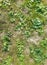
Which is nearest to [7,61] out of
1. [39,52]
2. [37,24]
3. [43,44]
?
[39,52]

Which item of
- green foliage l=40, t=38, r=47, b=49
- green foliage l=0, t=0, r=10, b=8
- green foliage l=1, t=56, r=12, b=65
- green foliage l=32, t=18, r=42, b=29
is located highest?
green foliage l=0, t=0, r=10, b=8

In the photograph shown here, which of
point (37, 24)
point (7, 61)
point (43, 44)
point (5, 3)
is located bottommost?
point (7, 61)

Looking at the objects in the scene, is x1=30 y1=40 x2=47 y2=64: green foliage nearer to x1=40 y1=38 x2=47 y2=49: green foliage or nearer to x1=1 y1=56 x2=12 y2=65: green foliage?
x1=40 y1=38 x2=47 y2=49: green foliage

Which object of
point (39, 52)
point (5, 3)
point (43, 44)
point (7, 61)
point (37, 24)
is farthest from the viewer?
point (5, 3)

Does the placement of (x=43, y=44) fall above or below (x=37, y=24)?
below

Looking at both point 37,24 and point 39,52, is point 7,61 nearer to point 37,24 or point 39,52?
point 39,52

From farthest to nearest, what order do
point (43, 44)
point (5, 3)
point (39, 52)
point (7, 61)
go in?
point (5, 3) → point (43, 44) → point (39, 52) → point (7, 61)

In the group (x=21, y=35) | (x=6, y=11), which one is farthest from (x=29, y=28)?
(x=6, y=11)

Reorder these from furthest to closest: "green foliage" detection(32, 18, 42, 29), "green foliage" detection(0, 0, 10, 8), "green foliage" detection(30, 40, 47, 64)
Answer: "green foliage" detection(0, 0, 10, 8) < "green foliage" detection(32, 18, 42, 29) < "green foliage" detection(30, 40, 47, 64)

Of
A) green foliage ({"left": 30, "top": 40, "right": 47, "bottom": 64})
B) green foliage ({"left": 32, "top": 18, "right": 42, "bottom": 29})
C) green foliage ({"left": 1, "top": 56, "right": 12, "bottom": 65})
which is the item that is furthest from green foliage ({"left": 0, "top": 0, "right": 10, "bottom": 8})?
green foliage ({"left": 1, "top": 56, "right": 12, "bottom": 65})

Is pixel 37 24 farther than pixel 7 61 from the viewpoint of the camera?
Yes

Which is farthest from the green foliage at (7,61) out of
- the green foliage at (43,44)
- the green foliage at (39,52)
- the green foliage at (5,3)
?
the green foliage at (5,3)

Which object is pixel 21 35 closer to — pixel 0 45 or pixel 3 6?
pixel 0 45
